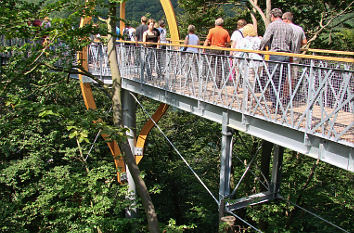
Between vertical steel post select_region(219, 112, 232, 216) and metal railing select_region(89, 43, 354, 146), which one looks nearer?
metal railing select_region(89, 43, 354, 146)

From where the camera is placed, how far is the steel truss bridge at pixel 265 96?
4523 millimetres

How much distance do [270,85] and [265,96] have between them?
445mm

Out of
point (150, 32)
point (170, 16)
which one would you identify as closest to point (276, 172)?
point (150, 32)

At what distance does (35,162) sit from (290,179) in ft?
28.0

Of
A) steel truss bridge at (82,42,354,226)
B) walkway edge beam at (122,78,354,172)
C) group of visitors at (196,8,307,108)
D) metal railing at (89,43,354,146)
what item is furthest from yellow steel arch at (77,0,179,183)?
group of visitors at (196,8,307,108)

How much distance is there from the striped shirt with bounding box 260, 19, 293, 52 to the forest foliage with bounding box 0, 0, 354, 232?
2.86m

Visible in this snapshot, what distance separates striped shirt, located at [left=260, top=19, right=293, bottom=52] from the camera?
5625 mm

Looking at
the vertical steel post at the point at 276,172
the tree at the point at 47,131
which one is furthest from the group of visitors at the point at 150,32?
the vertical steel post at the point at 276,172

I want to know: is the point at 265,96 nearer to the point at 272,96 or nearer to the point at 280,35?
the point at 272,96

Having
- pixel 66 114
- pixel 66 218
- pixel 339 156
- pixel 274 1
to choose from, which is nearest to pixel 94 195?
pixel 66 218

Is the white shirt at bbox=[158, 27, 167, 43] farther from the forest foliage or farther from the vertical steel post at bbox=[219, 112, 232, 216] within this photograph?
the vertical steel post at bbox=[219, 112, 232, 216]

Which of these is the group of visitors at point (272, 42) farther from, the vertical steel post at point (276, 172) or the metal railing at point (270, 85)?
the vertical steel post at point (276, 172)

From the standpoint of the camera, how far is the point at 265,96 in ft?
19.7

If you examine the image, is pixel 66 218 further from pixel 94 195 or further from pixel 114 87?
pixel 114 87
